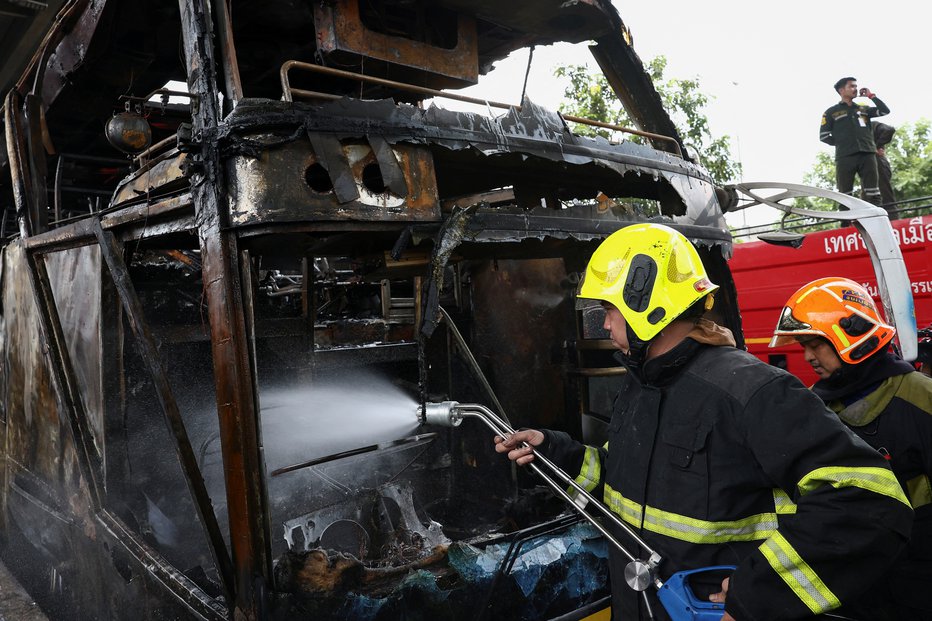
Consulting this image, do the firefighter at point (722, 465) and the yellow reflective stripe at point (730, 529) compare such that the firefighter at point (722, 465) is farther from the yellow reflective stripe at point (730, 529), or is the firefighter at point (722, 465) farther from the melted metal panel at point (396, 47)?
the melted metal panel at point (396, 47)

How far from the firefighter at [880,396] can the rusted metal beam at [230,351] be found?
251 centimetres

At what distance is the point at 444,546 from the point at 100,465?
2.03 m

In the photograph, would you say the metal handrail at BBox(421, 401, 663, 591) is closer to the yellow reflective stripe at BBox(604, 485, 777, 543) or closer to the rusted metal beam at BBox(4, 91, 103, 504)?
the yellow reflective stripe at BBox(604, 485, 777, 543)

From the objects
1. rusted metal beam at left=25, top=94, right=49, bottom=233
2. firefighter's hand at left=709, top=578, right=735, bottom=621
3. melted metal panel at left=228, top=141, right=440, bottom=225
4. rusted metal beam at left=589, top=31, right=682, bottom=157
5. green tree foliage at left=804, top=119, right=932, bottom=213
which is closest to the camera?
firefighter's hand at left=709, top=578, right=735, bottom=621

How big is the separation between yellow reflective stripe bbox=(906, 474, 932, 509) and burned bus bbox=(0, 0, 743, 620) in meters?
1.47

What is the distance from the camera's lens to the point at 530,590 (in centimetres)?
329

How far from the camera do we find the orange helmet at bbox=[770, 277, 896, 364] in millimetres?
2844

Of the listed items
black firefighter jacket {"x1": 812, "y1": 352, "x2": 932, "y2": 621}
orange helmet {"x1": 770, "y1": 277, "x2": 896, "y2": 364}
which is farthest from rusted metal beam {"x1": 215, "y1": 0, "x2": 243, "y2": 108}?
black firefighter jacket {"x1": 812, "y1": 352, "x2": 932, "y2": 621}

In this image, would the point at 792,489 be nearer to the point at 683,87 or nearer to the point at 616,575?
the point at 616,575

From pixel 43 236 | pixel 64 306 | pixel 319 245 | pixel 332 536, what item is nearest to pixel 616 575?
pixel 319 245

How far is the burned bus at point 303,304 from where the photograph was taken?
8.93 ft

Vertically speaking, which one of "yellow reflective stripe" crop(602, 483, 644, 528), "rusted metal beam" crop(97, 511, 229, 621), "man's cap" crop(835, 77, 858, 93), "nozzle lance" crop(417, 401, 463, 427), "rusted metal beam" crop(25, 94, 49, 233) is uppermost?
"man's cap" crop(835, 77, 858, 93)

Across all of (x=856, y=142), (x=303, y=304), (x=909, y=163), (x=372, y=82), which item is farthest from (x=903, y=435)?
(x=909, y=163)

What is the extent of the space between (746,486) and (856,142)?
27.0ft
